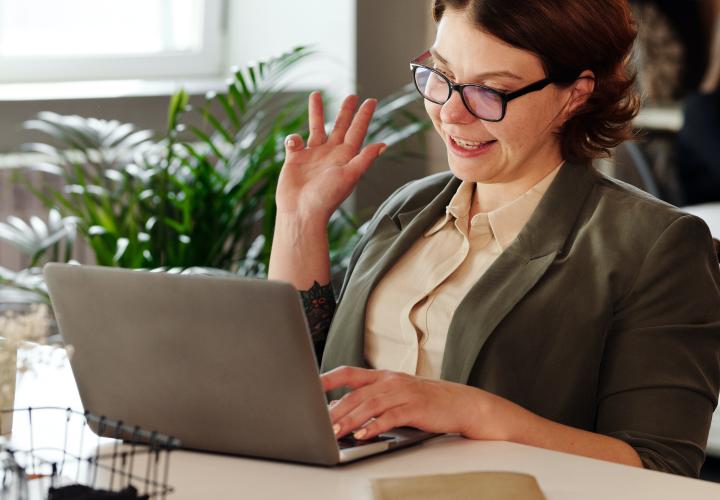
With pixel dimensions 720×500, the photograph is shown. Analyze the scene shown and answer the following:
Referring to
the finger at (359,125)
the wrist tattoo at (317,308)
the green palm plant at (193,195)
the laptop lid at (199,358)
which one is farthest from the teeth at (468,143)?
the green palm plant at (193,195)

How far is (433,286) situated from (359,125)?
32 cm

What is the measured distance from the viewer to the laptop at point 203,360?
1169mm

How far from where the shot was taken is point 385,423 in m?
1.33

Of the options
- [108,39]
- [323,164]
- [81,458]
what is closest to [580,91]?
[323,164]

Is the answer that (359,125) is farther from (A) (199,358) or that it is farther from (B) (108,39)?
(B) (108,39)

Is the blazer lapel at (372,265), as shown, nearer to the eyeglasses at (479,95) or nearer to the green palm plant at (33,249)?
the eyeglasses at (479,95)

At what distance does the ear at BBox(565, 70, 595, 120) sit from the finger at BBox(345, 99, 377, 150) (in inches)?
12.7

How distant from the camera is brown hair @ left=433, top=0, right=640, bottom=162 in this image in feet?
5.42

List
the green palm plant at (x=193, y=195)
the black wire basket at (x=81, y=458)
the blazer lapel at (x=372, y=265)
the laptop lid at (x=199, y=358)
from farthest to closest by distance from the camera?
the green palm plant at (x=193, y=195) → the blazer lapel at (x=372, y=265) → the laptop lid at (x=199, y=358) → the black wire basket at (x=81, y=458)

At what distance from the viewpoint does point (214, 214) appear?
3.16 m

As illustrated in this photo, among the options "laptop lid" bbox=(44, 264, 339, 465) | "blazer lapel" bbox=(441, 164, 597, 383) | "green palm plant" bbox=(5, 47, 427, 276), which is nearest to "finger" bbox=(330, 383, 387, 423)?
"laptop lid" bbox=(44, 264, 339, 465)

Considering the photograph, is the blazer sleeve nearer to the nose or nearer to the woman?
the woman

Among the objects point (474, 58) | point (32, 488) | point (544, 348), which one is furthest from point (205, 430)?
point (474, 58)

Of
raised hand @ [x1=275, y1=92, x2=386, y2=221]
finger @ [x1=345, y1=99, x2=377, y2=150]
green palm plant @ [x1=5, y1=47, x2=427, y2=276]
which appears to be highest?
finger @ [x1=345, y1=99, x2=377, y2=150]
